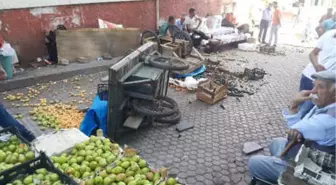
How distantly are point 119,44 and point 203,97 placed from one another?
161 inches

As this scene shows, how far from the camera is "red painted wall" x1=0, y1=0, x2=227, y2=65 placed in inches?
328

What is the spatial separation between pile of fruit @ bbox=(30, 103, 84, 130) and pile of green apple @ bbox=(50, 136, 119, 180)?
2.40 metres

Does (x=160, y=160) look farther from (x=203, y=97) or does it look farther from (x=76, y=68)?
(x=76, y=68)

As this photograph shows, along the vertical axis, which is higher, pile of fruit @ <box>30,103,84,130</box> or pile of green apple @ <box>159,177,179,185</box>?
pile of green apple @ <box>159,177,179,185</box>

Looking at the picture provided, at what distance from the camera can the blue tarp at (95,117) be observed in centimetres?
504

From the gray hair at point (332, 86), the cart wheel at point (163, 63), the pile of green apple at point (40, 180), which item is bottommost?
the pile of green apple at point (40, 180)

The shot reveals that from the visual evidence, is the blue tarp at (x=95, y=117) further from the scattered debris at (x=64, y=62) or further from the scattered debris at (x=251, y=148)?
the scattered debris at (x=64, y=62)

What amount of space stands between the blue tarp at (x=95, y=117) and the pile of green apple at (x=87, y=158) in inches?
67.4

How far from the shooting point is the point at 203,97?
7.04 m

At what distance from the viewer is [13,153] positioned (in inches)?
117

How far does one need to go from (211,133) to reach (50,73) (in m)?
4.81

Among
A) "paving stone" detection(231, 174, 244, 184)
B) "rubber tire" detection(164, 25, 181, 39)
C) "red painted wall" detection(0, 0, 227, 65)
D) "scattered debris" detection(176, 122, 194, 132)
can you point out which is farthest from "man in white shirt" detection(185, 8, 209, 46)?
"paving stone" detection(231, 174, 244, 184)

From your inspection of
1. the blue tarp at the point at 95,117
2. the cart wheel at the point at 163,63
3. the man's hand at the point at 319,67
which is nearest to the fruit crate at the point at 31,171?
the blue tarp at the point at 95,117

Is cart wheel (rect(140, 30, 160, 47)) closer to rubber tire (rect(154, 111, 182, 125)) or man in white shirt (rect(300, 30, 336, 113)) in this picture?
rubber tire (rect(154, 111, 182, 125))
